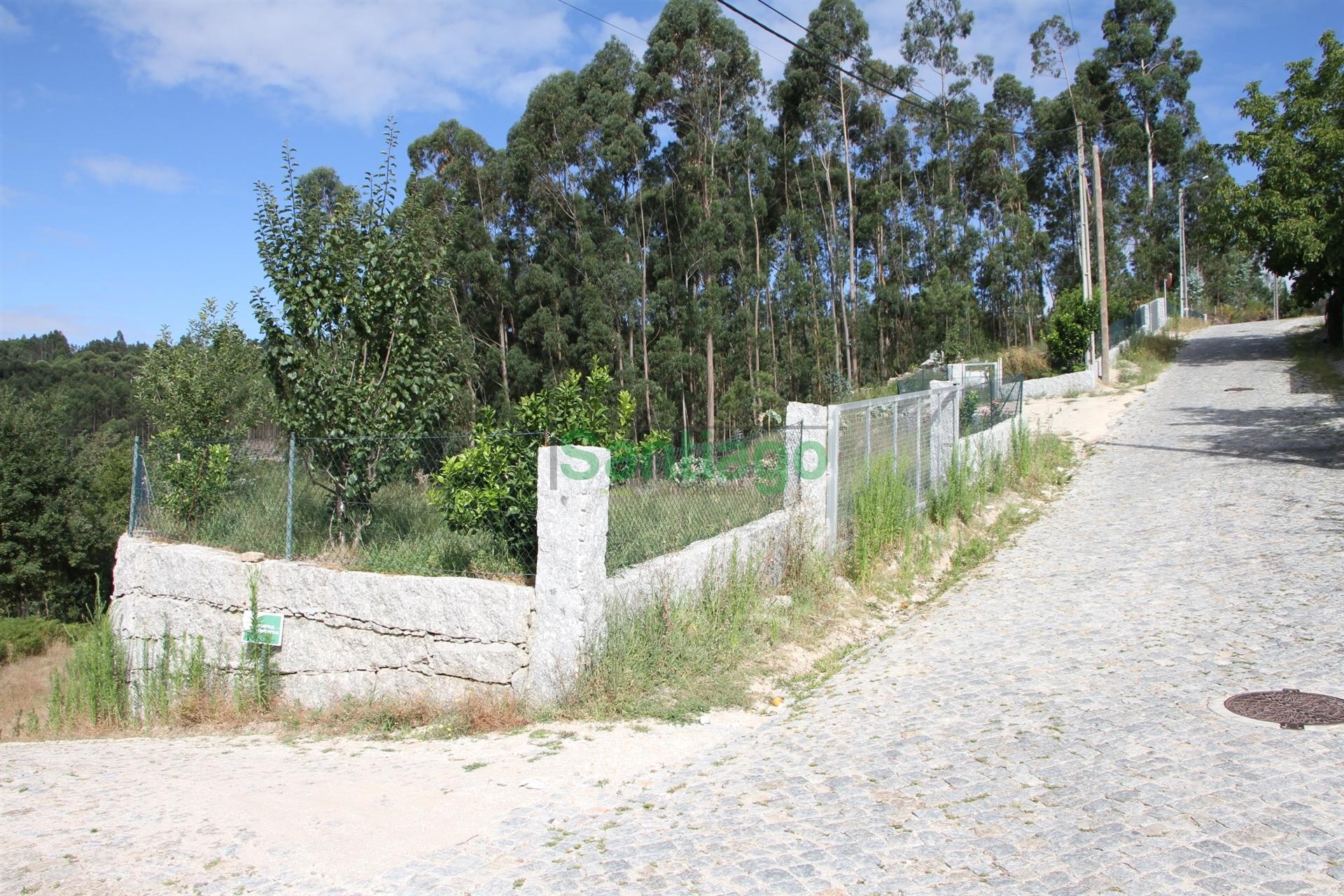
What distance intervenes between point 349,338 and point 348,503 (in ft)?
5.48

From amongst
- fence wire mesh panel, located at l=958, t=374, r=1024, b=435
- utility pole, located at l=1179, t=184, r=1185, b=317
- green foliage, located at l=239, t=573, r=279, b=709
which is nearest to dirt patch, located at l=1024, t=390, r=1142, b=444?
fence wire mesh panel, located at l=958, t=374, r=1024, b=435

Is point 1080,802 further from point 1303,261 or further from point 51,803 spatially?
point 1303,261

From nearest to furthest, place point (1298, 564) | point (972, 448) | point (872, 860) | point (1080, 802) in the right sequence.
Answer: point (872, 860)
point (1080, 802)
point (1298, 564)
point (972, 448)

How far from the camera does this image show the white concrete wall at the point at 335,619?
6.57 metres

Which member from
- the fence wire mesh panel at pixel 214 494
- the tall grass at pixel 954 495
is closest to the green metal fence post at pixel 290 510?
the fence wire mesh panel at pixel 214 494

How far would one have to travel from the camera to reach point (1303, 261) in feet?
79.9

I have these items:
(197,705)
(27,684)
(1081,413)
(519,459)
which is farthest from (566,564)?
(27,684)

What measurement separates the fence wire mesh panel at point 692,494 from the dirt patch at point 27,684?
663 cm

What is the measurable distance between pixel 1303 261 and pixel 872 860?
2708 centimetres

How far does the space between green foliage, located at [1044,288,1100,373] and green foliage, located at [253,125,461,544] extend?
2255cm

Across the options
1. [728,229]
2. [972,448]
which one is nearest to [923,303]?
[728,229]

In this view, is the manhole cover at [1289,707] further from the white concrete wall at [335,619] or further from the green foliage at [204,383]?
the green foliage at [204,383]

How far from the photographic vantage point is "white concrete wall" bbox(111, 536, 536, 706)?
6574 millimetres

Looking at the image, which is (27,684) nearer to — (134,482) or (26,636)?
(26,636)
